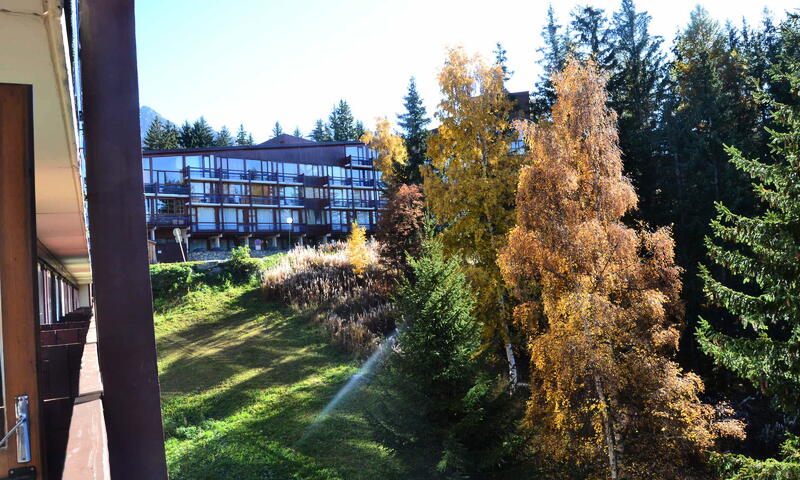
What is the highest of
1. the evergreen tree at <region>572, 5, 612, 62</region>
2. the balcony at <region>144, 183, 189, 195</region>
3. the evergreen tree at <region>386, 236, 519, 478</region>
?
the evergreen tree at <region>572, 5, 612, 62</region>

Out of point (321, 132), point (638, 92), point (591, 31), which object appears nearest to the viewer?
point (591, 31)

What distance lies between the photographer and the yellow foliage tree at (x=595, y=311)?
10.1 meters

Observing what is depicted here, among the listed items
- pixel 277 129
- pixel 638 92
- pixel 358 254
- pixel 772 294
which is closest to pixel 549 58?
pixel 638 92

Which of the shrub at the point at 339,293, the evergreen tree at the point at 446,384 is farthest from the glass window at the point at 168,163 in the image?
the evergreen tree at the point at 446,384

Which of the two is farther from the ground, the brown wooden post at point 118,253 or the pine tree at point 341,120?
the pine tree at point 341,120

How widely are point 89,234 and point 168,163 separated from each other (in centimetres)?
4410

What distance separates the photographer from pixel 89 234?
5.74 ft

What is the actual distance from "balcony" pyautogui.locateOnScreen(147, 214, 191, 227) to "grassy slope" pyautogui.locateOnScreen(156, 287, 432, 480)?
20715mm

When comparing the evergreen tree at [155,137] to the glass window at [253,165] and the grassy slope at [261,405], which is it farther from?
the grassy slope at [261,405]

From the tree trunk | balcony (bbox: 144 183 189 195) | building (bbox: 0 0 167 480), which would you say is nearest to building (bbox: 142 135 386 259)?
balcony (bbox: 144 183 189 195)

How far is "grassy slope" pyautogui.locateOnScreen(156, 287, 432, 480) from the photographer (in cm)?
1082

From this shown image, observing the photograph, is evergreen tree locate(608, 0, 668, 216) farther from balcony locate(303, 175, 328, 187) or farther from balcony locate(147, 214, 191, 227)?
balcony locate(147, 214, 191, 227)

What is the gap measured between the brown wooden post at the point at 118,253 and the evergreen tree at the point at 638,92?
2015 cm

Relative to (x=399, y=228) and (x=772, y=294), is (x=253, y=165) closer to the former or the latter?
(x=399, y=228)
